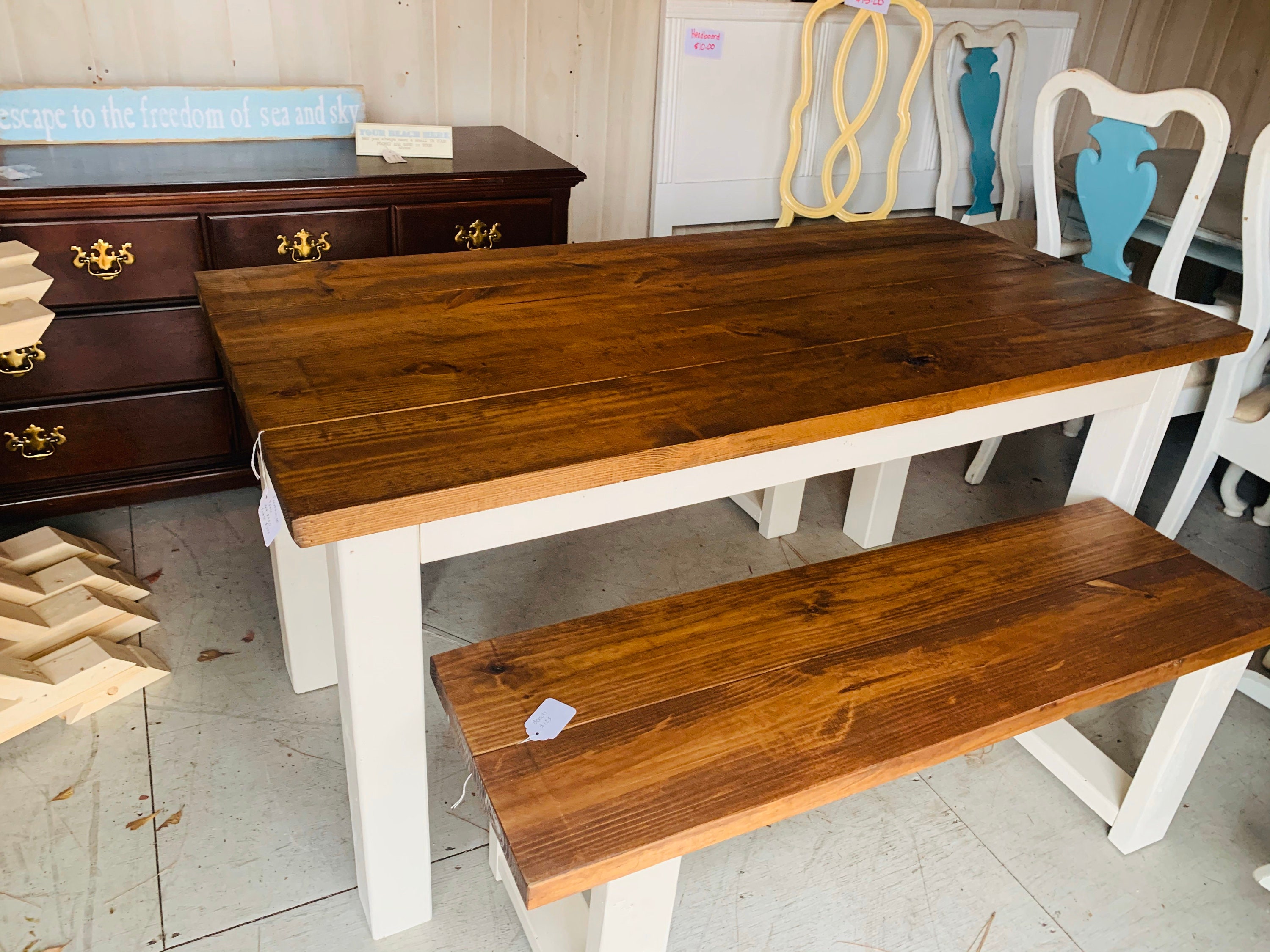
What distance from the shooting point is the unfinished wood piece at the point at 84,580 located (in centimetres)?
189

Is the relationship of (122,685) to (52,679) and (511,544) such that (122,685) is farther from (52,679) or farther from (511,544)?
(511,544)

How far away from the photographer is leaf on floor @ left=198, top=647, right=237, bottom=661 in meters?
1.93

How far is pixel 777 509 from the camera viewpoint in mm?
2400

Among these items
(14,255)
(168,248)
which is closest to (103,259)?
(168,248)

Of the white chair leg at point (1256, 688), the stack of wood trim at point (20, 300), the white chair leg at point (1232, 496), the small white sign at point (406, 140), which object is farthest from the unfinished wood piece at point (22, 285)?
the white chair leg at point (1232, 496)

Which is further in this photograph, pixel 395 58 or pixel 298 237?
pixel 395 58

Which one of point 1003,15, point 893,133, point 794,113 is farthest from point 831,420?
point 1003,15

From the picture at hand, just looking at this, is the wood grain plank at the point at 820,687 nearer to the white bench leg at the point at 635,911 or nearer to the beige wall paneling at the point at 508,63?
the white bench leg at the point at 635,911

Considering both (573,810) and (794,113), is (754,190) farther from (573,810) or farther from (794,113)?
(573,810)

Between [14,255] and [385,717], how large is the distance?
93 cm

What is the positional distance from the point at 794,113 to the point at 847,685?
2263mm

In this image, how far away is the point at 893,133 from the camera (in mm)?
3461

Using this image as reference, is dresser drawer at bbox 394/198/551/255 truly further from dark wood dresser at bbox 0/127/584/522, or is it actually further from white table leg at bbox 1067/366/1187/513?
white table leg at bbox 1067/366/1187/513

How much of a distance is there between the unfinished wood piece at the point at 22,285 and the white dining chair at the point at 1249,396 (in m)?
2.20
